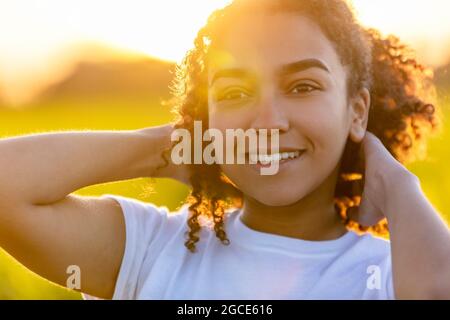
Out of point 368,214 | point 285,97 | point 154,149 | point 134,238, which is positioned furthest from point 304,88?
point 134,238

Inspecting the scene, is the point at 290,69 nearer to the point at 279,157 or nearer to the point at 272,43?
the point at 272,43

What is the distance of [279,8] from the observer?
218cm

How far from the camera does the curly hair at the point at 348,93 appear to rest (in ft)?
Answer: 7.43

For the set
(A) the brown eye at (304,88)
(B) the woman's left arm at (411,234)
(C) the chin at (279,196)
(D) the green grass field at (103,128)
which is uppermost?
(D) the green grass field at (103,128)

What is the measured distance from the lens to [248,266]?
218cm

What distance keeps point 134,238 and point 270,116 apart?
574 millimetres

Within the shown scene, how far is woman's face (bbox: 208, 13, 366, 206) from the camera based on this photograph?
2.10m

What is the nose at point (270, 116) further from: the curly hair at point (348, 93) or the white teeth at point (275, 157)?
the curly hair at point (348, 93)

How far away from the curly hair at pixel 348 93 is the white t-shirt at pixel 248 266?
7 centimetres

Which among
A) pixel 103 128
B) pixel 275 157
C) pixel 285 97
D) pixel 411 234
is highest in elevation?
pixel 103 128

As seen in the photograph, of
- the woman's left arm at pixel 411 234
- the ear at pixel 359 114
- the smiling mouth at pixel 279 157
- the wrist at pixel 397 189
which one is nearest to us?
the woman's left arm at pixel 411 234

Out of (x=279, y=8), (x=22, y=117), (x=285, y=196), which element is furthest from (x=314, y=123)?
(x=22, y=117)

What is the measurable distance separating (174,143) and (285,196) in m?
0.49

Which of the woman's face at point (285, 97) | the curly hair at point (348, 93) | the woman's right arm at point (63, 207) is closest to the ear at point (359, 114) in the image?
the curly hair at point (348, 93)
